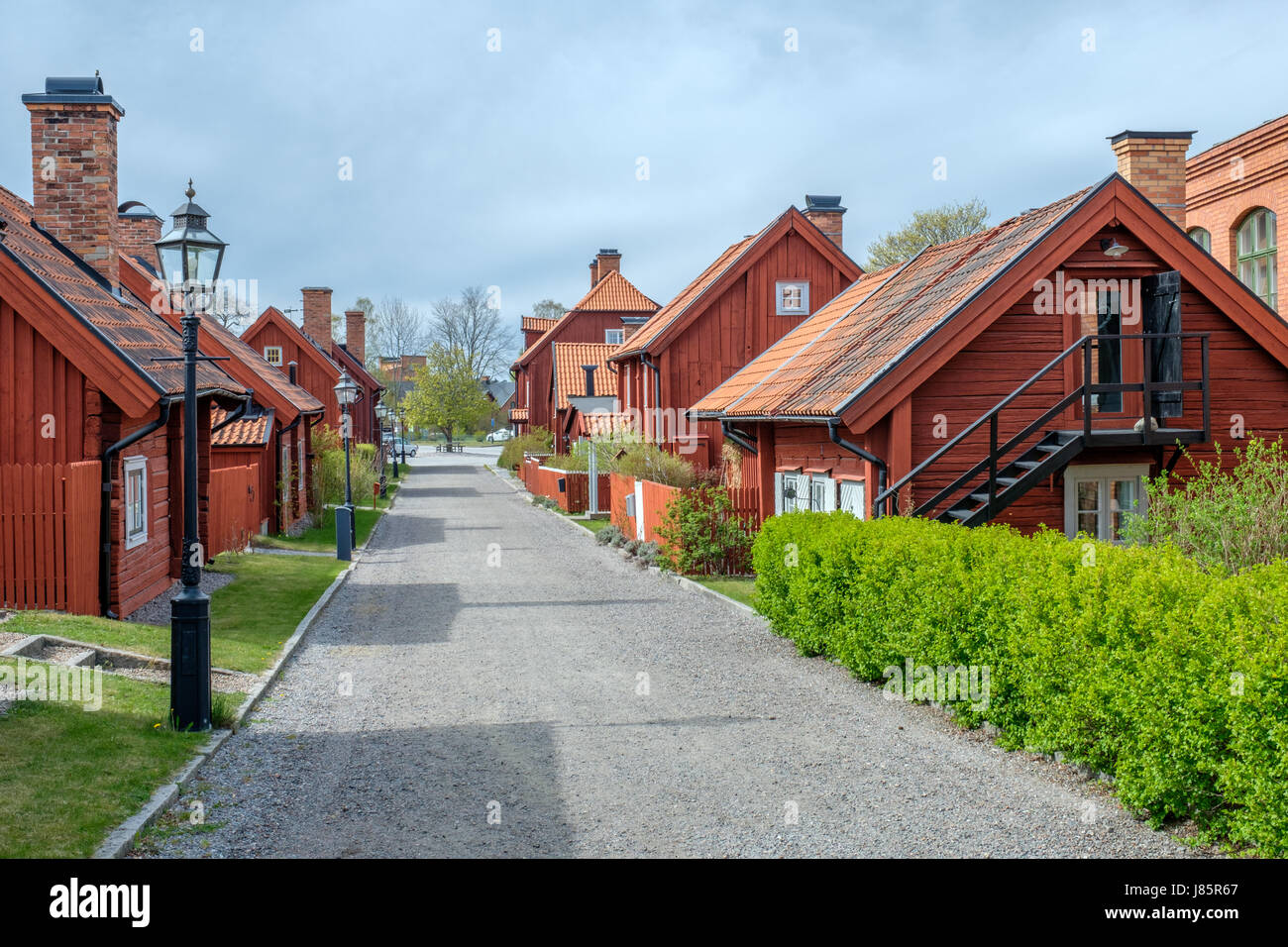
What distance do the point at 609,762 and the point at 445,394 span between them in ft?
296

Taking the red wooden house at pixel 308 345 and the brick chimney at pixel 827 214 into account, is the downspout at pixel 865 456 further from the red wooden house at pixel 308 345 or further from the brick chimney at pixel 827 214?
the red wooden house at pixel 308 345

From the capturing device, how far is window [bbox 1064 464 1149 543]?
14750 mm

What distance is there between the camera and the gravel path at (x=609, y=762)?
6.55 metres

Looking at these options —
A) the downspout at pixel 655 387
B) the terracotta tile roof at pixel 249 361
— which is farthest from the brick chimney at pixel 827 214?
the terracotta tile roof at pixel 249 361

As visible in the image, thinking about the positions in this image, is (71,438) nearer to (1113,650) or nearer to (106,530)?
(106,530)

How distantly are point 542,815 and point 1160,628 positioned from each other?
12.7 feet

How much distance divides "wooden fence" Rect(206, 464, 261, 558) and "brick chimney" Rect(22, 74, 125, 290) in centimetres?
472

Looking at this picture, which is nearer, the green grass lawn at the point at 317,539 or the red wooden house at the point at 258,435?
the green grass lawn at the point at 317,539

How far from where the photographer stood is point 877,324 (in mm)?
17500

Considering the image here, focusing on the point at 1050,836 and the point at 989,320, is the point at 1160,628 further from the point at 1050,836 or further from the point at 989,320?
the point at 989,320

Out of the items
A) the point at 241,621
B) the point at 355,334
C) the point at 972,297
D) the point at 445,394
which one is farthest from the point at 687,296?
the point at 445,394

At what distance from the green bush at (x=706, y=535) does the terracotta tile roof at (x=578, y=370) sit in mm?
30584

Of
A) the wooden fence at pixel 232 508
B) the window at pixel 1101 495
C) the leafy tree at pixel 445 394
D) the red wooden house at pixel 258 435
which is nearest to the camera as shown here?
the window at pixel 1101 495
